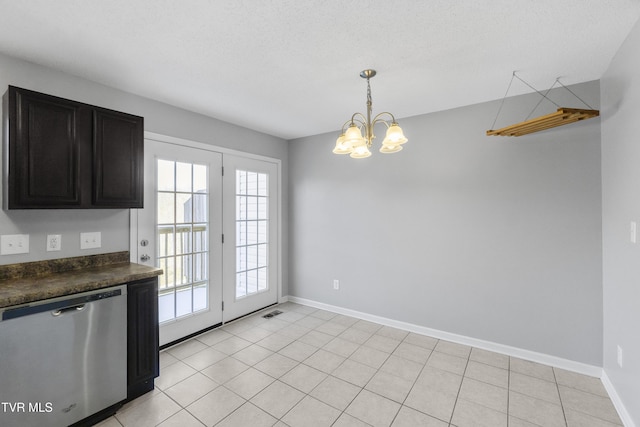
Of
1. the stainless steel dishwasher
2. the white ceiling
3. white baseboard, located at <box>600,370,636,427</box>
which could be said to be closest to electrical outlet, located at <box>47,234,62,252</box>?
the stainless steel dishwasher

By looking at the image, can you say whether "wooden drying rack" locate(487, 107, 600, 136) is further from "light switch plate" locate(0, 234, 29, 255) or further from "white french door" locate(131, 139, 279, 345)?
"light switch plate" locate(0, 234, 29, 255)

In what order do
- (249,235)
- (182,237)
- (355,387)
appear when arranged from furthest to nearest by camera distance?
(249,235) < (182,237) < (355,387)

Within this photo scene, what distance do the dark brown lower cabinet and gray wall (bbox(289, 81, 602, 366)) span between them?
2262 millimetres

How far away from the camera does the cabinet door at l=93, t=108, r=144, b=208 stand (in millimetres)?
2182

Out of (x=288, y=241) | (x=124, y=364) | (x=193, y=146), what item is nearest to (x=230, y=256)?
(x=288, y=241)

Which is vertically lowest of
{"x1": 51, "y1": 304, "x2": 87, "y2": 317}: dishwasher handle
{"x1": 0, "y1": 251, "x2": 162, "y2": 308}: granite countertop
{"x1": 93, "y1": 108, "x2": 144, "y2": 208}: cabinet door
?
{"x1": 51, "y1": 304, "x2": 87, "y2": 317}: dishwasher handle

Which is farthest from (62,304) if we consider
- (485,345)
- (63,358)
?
(485,345)

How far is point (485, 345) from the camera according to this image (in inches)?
113

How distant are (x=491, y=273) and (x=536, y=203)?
0.78 metres

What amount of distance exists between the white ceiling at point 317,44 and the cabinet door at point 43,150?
38 cm

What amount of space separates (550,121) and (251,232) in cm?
329

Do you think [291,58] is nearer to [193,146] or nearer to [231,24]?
[231,24]

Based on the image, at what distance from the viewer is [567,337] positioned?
8.27ft

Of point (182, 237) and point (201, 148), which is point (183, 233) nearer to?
point (182, 237)
